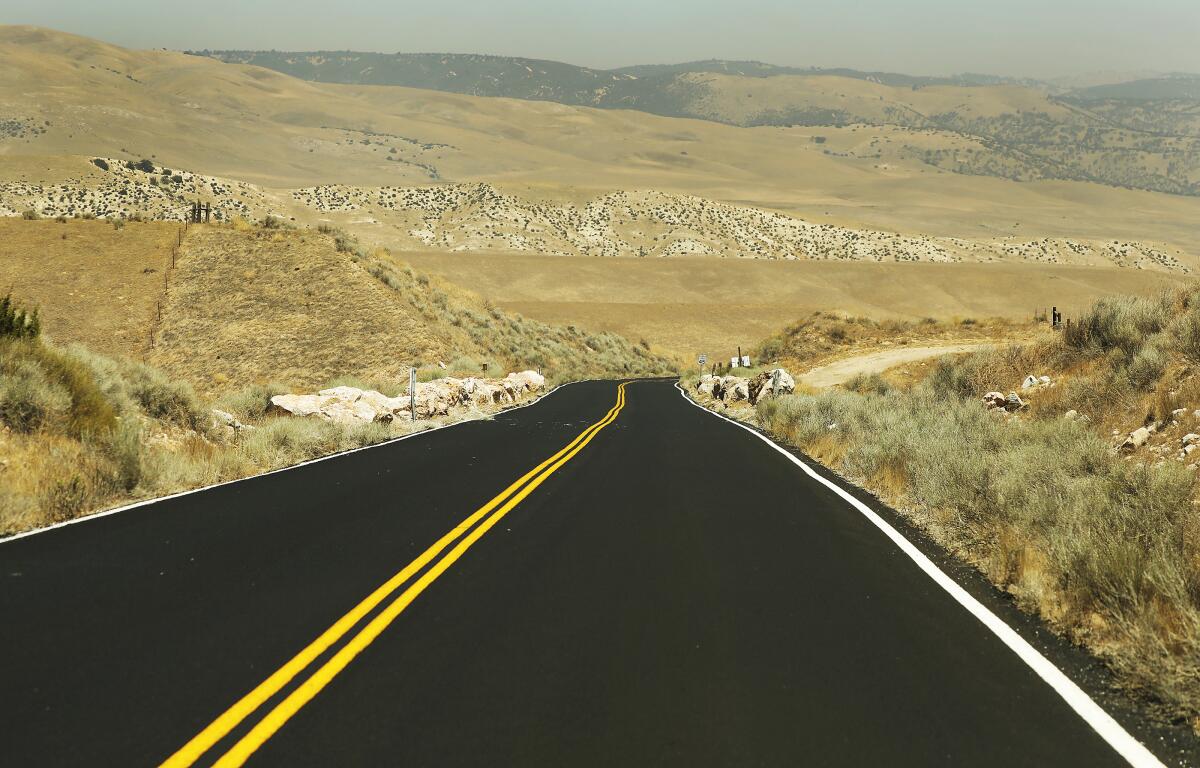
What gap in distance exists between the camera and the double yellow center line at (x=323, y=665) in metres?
4.24

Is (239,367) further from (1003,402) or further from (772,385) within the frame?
(1003,402)

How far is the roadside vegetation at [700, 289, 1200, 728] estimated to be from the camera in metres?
5.86

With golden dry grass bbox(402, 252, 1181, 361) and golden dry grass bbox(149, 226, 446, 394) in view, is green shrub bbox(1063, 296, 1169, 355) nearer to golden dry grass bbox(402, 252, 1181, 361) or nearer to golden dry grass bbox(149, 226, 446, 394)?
golden dry grass bbox(149, 226, 446, 394)

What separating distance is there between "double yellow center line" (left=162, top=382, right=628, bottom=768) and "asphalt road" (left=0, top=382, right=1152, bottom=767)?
0.03m

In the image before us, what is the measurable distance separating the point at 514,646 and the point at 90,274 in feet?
147

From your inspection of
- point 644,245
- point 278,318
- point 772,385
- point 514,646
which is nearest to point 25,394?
point 514,646

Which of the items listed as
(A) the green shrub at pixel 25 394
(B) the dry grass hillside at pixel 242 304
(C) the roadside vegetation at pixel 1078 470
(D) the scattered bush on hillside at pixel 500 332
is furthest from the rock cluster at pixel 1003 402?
(D) the scattered bush on hillside at pixel 500 332

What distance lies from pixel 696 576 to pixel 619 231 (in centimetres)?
14681

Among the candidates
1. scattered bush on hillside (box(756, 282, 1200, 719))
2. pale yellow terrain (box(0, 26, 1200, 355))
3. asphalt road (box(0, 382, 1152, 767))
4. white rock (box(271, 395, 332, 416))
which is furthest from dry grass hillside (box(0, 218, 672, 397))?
pale yellow terrain (box(0, 26, 1200, 355))

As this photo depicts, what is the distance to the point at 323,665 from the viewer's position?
5.32m

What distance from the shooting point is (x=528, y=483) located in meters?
12.9

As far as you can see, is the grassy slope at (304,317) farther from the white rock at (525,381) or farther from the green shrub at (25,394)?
the green shrub at (25,394)

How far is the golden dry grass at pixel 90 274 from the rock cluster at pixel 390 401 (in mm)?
16298

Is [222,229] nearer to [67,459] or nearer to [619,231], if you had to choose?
[67,459]
